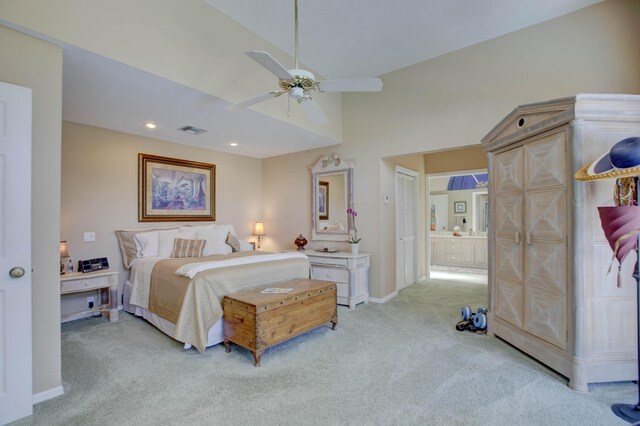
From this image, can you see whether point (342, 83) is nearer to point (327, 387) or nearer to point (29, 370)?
point (327, 387)

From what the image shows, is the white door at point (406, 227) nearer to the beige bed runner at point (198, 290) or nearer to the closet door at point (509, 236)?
the closet door at point (509, 236)

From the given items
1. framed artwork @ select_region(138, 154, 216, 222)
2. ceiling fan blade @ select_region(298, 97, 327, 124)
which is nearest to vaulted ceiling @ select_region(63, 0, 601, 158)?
framed artwork @ select_region(138, 154, 216, 222)

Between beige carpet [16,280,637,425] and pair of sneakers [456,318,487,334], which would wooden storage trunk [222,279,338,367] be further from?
pair of sneakers [456,318,487,334]

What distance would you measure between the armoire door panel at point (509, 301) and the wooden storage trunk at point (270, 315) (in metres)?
1.80

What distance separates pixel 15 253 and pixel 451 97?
4.55m

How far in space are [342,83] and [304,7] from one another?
1.23 m

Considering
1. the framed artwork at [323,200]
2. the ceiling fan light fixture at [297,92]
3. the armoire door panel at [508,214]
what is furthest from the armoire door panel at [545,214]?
the framed artwork at [323,200]

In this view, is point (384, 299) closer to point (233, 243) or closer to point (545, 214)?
point (233, 243)

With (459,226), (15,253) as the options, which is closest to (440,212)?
(459,226)

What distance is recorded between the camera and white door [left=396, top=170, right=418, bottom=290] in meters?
5.39

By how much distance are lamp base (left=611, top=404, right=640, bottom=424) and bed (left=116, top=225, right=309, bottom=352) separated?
296 cm

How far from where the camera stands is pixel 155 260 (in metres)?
3.84

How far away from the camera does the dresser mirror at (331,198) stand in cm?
505

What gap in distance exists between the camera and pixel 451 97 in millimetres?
4023
